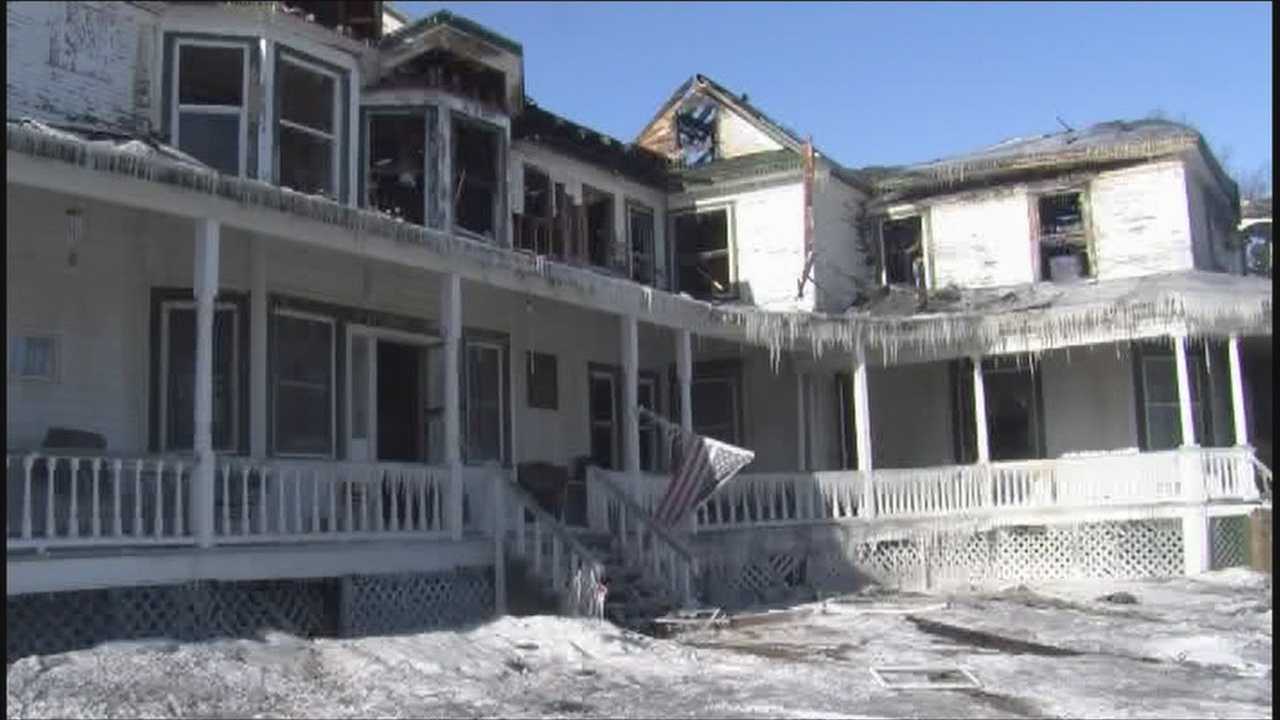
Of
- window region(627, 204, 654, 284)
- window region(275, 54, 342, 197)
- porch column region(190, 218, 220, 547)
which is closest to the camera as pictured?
porch column region(190, 218, 220, 547)

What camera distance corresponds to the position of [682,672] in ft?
37.2

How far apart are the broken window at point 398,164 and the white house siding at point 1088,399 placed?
35.4 ft

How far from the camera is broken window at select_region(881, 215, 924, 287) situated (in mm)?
24391

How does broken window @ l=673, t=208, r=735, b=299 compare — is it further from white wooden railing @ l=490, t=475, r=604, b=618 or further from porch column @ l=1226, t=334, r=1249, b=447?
white wooden railing @ l=490, t=475, r=604, b=618

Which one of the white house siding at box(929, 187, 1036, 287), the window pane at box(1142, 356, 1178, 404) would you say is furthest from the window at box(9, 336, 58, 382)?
the window pane at box(1142, 356, 1178, 404)

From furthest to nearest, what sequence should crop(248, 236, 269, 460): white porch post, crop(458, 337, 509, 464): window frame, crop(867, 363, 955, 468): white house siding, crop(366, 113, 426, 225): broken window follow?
crop(867, 363, 955, 468): white house siding, crop(366, 113, 426, 225): broken window, crop(458, 337, 509, 464): window frame, crop(248, 236, 269, 460): white porch post

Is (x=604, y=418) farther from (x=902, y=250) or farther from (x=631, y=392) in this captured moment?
(x=902, y=250)

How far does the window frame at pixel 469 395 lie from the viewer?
1728cm

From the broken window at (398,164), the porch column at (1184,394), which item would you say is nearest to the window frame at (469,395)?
the broken window at (398,164)

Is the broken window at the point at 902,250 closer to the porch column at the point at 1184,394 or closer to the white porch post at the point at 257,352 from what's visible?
the porch column at the point at 1184,394

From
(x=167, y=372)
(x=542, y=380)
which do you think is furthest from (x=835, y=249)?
(x=167, y=372)

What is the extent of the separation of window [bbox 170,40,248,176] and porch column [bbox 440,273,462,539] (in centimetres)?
283

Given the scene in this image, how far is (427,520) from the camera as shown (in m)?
14.6

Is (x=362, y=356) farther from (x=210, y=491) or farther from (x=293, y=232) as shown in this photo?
(x=210, y=491)
